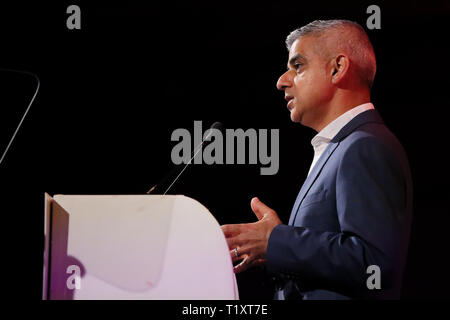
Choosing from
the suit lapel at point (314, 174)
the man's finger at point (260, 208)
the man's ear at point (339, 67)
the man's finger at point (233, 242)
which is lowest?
the man's finger at point (233, 242)

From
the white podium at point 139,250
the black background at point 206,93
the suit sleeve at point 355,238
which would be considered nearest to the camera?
the white podium at point 139,250

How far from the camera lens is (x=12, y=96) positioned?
237 centimetres

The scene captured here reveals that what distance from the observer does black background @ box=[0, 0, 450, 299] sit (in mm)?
2426

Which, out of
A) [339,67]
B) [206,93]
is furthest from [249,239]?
[206,93]

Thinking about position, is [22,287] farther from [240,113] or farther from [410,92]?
[410,92]

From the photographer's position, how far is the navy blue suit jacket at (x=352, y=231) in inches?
47.0

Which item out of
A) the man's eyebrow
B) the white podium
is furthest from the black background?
the white podium

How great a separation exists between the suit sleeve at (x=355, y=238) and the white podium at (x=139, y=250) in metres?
0.28

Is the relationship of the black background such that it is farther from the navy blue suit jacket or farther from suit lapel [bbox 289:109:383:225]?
the navy blue suit jacket

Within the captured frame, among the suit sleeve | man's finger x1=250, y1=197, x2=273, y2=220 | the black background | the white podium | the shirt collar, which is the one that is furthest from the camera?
the black background

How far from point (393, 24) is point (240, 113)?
2.97 ft

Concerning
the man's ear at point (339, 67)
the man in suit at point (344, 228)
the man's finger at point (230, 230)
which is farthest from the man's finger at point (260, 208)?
the man's ear at point (339, 67)

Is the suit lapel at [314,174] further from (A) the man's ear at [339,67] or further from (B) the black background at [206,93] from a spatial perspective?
(B) the black background at [206,93]

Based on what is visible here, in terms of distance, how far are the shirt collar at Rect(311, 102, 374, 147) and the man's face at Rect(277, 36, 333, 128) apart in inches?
2.0
